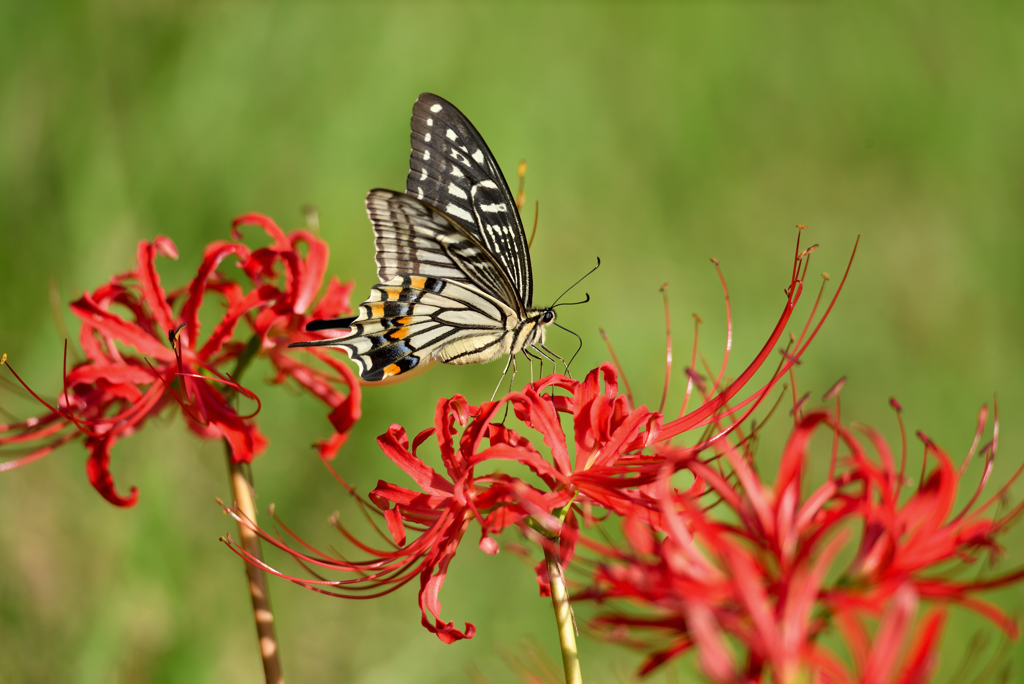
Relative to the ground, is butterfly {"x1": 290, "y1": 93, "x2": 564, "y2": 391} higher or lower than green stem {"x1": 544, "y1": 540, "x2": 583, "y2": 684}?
higher

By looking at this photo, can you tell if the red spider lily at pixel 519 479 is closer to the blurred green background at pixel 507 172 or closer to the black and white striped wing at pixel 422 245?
the black and white striped wing at pixel 422 245

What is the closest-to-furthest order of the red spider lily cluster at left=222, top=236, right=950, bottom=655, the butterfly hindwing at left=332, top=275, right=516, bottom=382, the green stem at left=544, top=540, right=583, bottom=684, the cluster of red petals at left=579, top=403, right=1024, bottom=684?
the cluster of red petals at left=579, top=403, right=1024, bottom=684 < the green stem at left=544, top=540, right=583, bottom=684 < the red spider lily cluster at left=222, top=236, right=950, bottom=655 < the butterfly hindwing at left=332, top=275, right=516, bottom=382

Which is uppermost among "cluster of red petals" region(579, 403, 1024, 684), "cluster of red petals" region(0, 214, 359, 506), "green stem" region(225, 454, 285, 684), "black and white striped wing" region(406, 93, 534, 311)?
"black and white striped wing" region(406, 93, 534, 311)

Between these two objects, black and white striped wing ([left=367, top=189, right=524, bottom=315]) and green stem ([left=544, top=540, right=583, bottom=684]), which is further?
black and white striped wing ([left=367, top=189, right=524, bottom=315])

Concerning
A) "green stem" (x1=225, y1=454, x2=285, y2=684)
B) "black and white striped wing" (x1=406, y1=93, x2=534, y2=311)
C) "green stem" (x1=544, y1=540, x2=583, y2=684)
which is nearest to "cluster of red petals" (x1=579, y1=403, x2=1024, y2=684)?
"green stem" (x1=544, y1=540, x2=583, y2=684)

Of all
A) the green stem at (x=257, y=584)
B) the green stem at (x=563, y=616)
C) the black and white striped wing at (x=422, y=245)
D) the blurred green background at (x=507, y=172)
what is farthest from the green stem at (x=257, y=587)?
the blurred green background at (x=507, y=172)

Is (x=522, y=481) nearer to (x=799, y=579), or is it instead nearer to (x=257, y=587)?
(x=257, y=587)

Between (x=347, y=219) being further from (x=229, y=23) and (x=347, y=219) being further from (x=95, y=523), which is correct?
(x=95, y=523)

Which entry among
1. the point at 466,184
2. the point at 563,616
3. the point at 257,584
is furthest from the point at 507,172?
the point at 563,616

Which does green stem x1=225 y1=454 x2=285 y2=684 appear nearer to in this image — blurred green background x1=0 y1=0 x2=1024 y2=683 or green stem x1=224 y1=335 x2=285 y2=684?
green stem x1=224 y1=335 x2=285 y2=684
